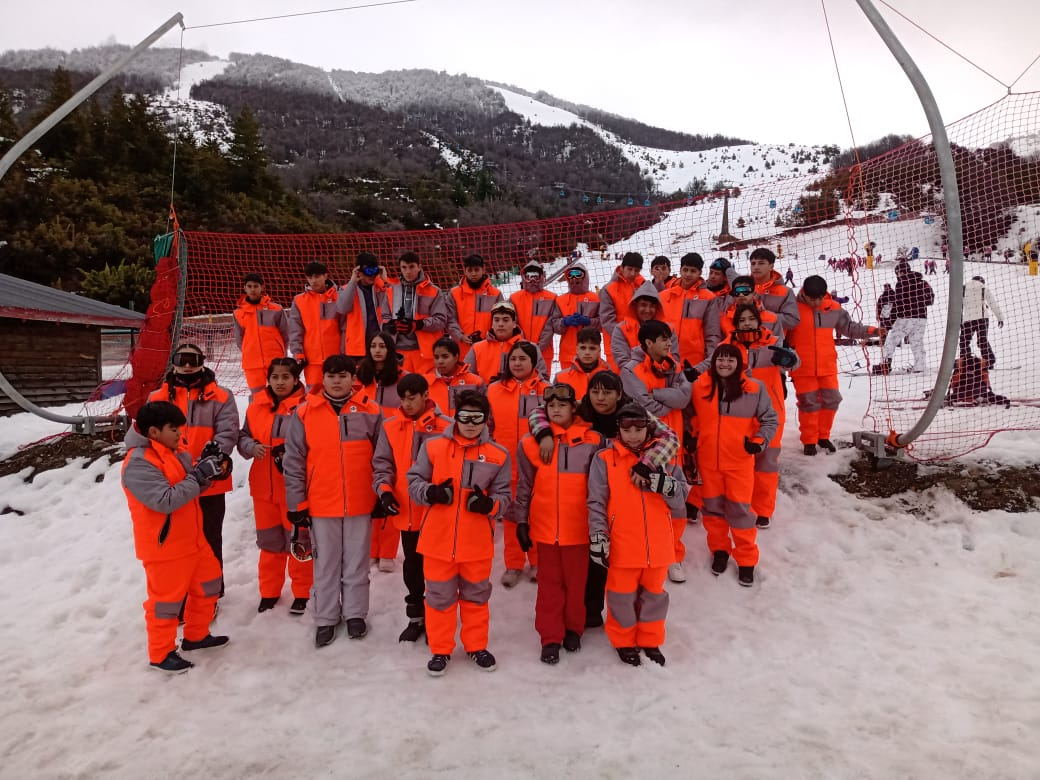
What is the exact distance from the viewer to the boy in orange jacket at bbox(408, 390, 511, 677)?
11.1 feet

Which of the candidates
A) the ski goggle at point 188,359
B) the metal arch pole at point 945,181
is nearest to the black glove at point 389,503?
the ski goggle at point 188,359

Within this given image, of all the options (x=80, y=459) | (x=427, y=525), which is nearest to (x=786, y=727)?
(x=427, y=525)

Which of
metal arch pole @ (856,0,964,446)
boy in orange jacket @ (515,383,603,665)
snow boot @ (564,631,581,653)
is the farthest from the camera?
metal arch pole @ (856,0,964,446)

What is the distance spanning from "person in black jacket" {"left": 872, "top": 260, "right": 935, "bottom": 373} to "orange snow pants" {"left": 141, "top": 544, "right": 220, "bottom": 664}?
7.33 metres

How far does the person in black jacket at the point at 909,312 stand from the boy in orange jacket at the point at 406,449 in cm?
597

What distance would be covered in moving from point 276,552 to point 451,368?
185 centimetres

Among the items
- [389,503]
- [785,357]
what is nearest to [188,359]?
[389,503]

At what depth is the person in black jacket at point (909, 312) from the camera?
25.2 feet

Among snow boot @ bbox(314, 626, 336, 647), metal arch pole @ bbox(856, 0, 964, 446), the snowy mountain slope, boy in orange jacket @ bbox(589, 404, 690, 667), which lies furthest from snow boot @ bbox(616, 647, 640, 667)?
the snowy mountain slope

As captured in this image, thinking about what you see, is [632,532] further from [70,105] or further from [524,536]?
[70,105]

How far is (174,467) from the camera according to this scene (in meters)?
3.50

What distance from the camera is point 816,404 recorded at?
5637 mm

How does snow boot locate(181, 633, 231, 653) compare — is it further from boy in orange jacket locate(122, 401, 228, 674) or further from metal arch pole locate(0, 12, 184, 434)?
metal arch pole locate(0, 12, 184, 434)

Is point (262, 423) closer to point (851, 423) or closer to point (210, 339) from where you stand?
point (851, 423)
